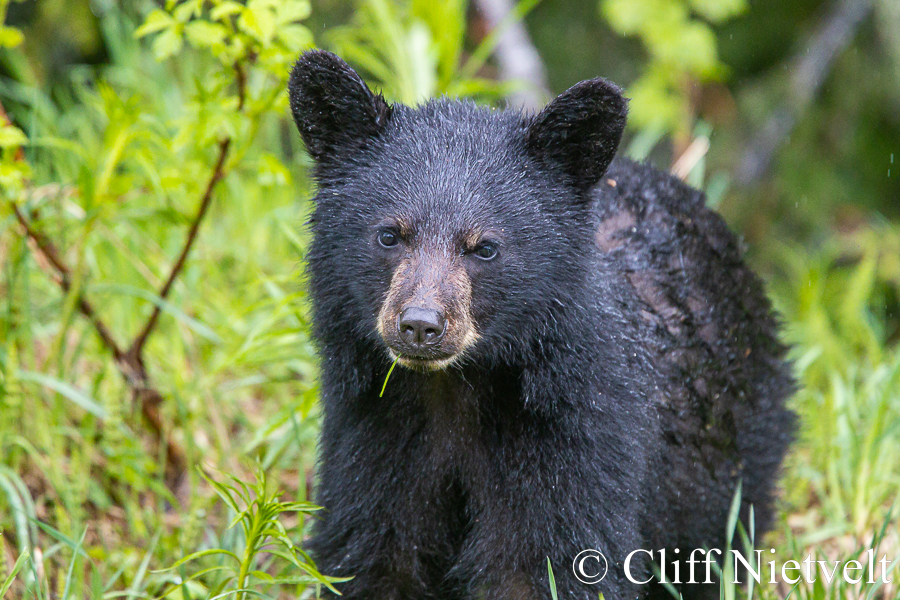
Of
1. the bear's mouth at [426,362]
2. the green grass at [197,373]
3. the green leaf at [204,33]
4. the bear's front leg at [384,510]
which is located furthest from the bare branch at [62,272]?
the bear's mouth at [426,362]

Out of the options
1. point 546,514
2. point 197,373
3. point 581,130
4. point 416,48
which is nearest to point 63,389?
point 197,373

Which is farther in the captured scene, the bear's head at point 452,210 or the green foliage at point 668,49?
the green foliage at point 668,49

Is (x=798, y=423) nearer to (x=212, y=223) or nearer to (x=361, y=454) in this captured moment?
(x=361, y=454)

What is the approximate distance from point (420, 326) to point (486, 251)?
40 cm

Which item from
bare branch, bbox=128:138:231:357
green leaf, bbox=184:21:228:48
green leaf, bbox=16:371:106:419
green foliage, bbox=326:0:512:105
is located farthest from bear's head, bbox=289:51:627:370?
green foliage, bbox=326:0:512:105

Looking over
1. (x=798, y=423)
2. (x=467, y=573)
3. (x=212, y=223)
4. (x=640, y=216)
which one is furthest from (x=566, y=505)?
(x=212, y=223)

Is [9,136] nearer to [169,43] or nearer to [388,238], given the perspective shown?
[169,43]

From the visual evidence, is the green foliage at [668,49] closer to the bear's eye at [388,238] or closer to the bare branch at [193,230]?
the bare branch at [193,230]

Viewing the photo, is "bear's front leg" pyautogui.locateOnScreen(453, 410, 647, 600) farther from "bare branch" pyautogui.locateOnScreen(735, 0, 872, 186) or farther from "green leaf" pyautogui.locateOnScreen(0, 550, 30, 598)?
"bare branch" pyautogui.locateOnScreen(735, 0, 872, 186)

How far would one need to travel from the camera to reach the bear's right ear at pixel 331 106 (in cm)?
290

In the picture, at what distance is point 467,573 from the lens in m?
3.00

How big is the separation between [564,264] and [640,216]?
85 cm

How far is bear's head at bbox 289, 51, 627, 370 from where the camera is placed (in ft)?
9.23

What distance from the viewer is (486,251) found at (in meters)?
2.87
